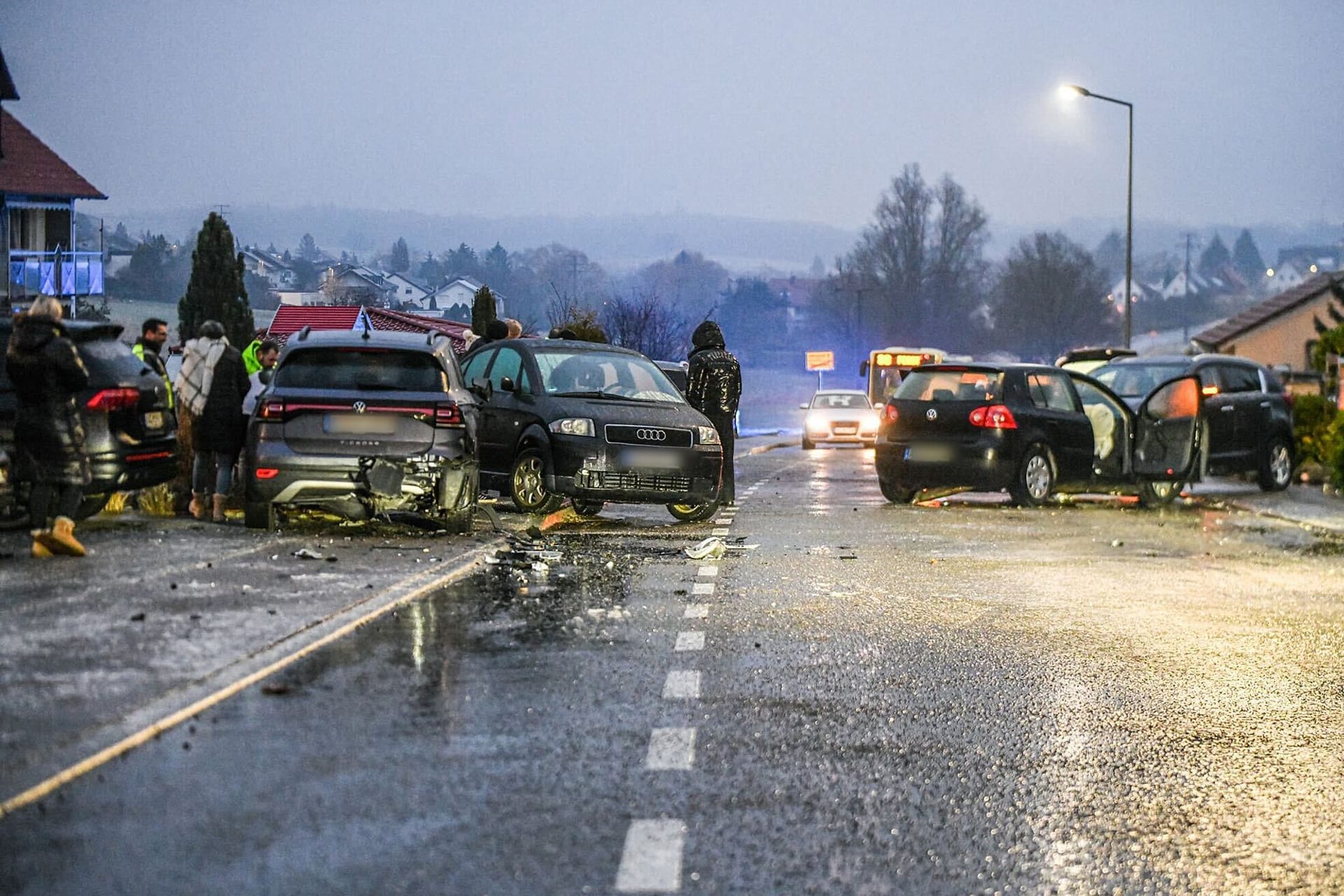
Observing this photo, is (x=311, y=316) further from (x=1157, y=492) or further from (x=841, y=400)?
(x=1157, y=492)

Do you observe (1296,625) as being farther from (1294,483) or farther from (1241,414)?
(1294,483)

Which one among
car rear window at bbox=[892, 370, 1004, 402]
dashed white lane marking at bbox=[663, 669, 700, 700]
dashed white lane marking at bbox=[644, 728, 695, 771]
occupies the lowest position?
dashed white lane marking at bbox=[663, 669, 700, 700]

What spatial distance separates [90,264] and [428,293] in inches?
481

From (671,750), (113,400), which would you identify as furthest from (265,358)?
(671,750)

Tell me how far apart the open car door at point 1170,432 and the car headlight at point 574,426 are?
771 centimetres

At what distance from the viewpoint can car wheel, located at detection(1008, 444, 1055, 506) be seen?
68.8 ft

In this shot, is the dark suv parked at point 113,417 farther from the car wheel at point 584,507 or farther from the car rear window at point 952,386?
the car rear window at point 952,386

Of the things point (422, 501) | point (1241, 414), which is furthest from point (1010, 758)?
point (1241, 414)

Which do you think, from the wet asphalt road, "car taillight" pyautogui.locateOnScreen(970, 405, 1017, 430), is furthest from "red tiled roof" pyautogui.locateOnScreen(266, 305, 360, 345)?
the wet asphalt road

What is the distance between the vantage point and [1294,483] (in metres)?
27.8

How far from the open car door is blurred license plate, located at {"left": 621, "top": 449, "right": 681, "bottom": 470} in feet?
23.0

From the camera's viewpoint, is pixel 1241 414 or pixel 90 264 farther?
pixel 90 264

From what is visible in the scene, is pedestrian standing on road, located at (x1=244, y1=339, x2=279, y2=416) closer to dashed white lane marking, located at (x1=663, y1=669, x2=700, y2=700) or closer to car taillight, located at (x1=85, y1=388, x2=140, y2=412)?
car taillight, located at (x1=85, y1=388, x2=140, y2=412)

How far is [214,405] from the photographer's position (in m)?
16.3
